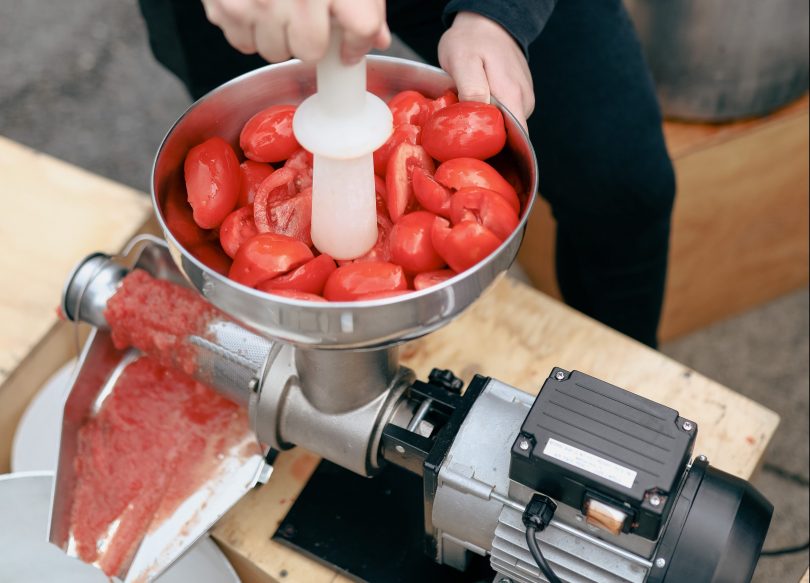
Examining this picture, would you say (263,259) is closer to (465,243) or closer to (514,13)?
(465,243)

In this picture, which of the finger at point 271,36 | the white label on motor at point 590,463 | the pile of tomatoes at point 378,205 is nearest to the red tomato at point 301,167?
the pile of tomatoes at point 378,205

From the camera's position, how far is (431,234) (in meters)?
0.77

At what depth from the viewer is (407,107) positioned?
34.3 inches

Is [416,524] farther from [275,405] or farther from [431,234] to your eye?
[431,234]

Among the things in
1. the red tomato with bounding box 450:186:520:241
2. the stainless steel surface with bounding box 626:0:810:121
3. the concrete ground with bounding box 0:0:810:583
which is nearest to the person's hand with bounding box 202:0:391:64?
the red tomato with bounding box 450:186:520:241

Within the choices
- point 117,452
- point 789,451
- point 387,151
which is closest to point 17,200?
point 117,452

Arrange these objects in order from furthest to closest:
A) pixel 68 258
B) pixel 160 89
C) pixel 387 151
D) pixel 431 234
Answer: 1. pixel 160 89
2. pixel 68 258
3. pixel 387 151
4. pixel 431 234

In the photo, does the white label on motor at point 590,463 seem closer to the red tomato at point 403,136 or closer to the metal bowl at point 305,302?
the metal bowl at point 305,302

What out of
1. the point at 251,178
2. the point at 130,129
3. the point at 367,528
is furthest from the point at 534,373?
the point at 130,129

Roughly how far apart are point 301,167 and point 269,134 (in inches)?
2.1

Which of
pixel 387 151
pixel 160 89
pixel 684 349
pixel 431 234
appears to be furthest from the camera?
pixel 160 89

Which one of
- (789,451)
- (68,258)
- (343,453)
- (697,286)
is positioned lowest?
(789,451)

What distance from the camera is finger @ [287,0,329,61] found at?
1.98 ft

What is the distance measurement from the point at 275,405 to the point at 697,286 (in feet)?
4.27
